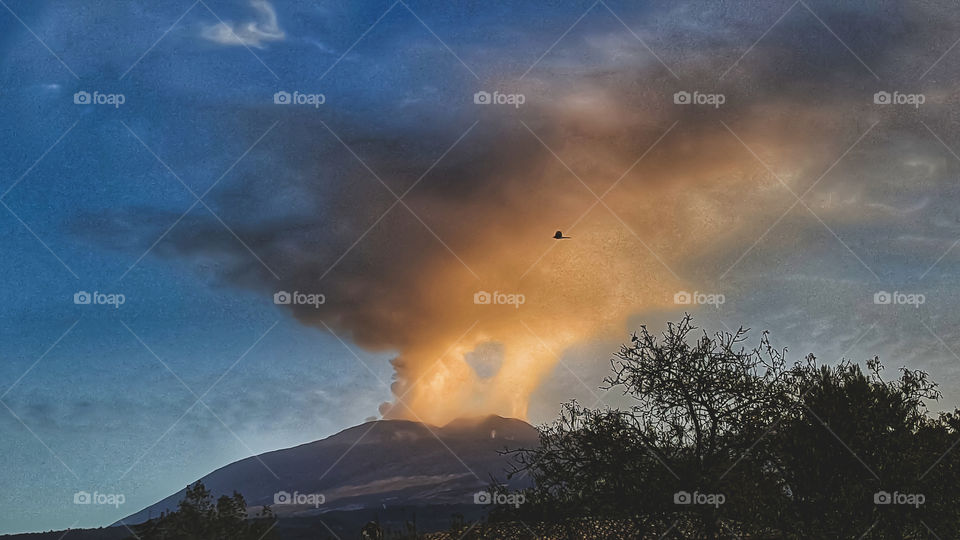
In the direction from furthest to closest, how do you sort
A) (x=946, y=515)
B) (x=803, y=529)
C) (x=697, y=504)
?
(x=946, y=515) < (x=803, y=529) < (x=697, y=504)

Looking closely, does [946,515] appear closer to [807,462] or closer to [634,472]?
[807,462]

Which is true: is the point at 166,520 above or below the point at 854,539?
above

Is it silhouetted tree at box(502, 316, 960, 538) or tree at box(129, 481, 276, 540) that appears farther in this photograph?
tree at box(129, 481, 276, 540)

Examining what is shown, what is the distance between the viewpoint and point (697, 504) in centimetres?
1934

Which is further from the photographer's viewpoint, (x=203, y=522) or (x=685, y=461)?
(x=203, y=522)

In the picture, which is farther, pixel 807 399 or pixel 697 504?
pixel 807 399

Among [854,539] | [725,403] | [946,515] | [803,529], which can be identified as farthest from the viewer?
[946,515]

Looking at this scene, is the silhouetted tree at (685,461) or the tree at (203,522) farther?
the tree at (203,522)

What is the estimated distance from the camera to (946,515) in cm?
2844

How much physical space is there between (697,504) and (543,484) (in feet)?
14.2

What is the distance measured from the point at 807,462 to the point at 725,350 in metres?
8.58

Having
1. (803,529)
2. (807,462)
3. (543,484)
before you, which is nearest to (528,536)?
(543,484)

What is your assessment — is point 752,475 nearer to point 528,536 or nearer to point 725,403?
point 725,403

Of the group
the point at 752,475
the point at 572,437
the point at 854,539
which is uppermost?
the point at 572,437
